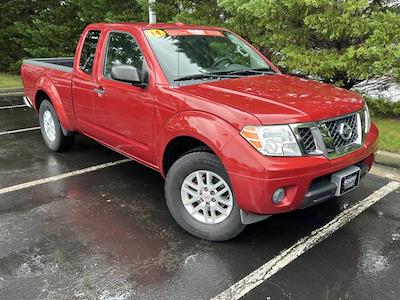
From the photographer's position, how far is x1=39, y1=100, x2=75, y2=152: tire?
5.83 metres

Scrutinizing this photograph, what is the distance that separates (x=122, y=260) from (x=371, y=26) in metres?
5.23

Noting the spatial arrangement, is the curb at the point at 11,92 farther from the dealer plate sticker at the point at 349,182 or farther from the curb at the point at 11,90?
the dealer plate sticker at the point at 349,182

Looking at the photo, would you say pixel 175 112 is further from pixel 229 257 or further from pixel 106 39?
pixel 106 39

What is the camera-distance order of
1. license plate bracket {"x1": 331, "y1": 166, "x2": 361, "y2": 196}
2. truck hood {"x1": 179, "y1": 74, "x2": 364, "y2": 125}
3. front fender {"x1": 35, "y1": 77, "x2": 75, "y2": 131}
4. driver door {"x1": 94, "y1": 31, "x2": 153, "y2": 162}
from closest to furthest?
truck hood {"x1": 179, "y1": 74, "x2": 364, "y2": 125} → license plate bracket {"x1": 331, "y1": 166, "x2": 361, "y2": 196} → driver door {"x1": 94, "y1": 31, "x2": 153, "y2": 162} → front fender {"x1": 35, "y1": 77, "x2": 75, "y2": 131}

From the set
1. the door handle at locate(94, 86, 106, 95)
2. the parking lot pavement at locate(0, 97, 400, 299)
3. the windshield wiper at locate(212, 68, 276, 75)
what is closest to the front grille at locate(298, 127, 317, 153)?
the parking lot pavement at locate(0, 97, 400, 299)

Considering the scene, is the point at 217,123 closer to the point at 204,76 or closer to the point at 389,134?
the point at 204,76

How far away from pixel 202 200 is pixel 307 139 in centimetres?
101

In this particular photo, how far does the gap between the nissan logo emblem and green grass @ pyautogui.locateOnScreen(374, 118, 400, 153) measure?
249 cm

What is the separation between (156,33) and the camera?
4.32 meters

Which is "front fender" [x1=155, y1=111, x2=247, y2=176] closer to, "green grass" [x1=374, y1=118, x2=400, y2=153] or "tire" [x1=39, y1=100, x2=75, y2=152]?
"tire" [x1=39, y1=100, x2=75, y2=152]

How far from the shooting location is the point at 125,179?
5.08m

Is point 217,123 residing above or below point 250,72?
below

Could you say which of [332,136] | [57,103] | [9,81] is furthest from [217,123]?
[9,81]

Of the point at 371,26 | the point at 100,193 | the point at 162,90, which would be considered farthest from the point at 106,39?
the point at 371,26
